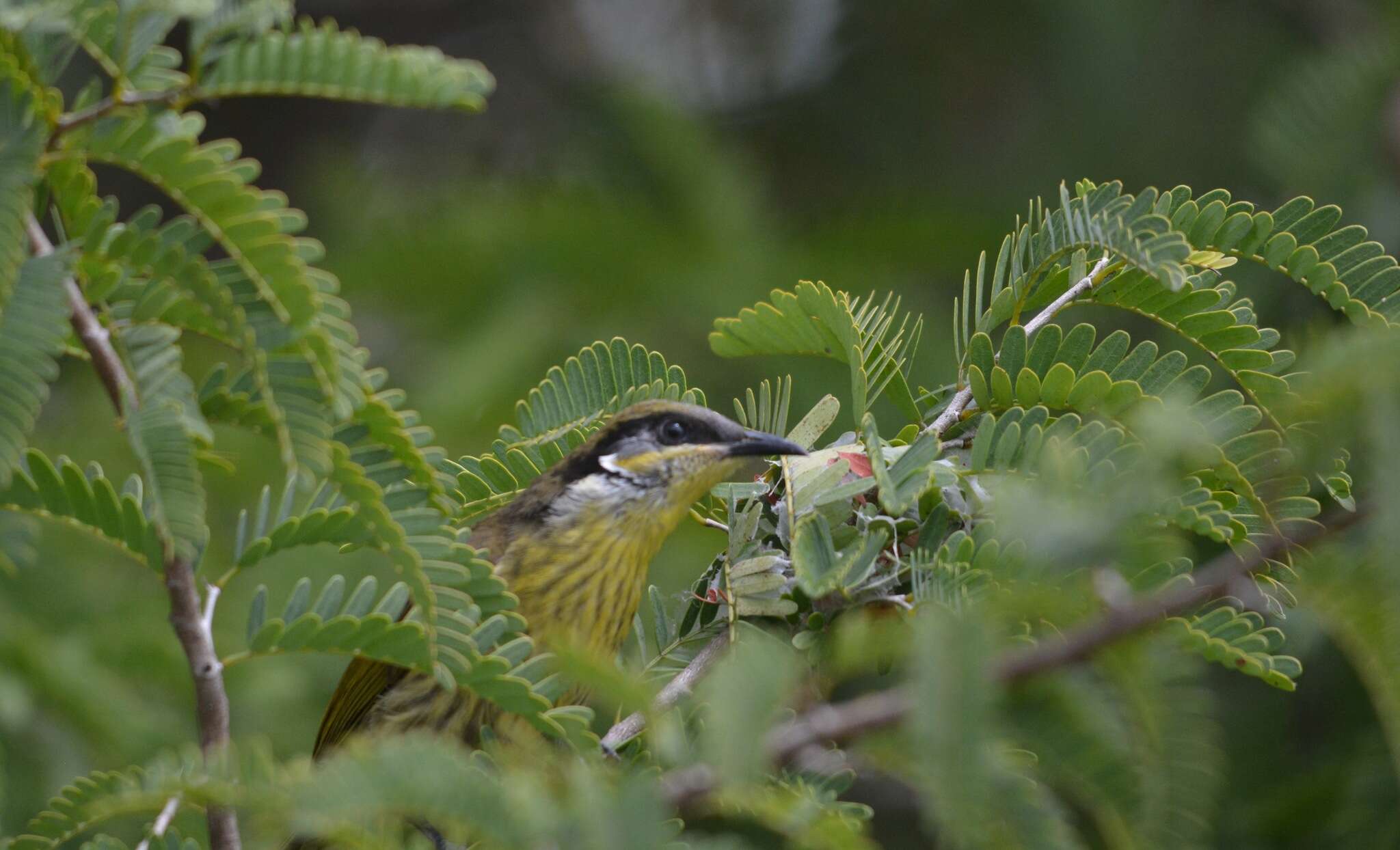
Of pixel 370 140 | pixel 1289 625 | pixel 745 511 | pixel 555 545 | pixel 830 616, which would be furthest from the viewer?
pixel 370 140

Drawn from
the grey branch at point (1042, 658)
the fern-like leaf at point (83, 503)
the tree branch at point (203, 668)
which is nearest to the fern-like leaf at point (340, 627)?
the tree branch at point (203, 668)

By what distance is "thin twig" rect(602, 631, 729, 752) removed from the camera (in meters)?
2.89

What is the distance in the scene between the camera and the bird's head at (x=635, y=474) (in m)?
3.77

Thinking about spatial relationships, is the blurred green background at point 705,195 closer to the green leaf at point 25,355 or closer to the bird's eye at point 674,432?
the bird's eye at point 674,432

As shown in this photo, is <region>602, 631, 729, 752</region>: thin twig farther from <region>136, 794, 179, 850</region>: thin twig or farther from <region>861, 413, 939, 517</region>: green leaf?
<region>136, 794, 179, 850</region>: thin twig

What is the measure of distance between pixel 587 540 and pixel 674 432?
41cm

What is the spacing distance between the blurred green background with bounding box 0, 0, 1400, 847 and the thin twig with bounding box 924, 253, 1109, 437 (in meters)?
1.08

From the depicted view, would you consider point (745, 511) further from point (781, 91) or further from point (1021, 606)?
point (781, 91)

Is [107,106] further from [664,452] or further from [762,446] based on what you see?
[664,452]

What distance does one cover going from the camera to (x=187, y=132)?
2.21m

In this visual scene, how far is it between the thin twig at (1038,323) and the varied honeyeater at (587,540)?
64cm

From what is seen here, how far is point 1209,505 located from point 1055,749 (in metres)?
0.88

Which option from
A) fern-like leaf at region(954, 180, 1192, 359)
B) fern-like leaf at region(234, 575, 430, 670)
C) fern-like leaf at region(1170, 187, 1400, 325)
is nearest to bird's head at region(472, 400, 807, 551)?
fern-like leaf at region(954, 180, 1192, 359)

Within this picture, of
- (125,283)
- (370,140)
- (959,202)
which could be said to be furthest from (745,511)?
(370,140)
